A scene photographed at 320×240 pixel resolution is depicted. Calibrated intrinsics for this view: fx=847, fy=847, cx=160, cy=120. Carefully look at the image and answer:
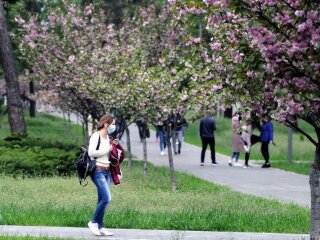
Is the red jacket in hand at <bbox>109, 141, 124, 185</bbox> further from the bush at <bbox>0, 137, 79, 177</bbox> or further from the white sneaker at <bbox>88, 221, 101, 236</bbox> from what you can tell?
the bush at <bbox>0, 137, 79, 177</bbox>

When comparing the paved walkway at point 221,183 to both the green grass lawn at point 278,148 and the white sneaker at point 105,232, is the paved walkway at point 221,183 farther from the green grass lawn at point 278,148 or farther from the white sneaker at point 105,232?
the green grass lawn at point 278,148

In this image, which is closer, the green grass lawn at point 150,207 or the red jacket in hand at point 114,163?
the red jacket in hand at point 114,163

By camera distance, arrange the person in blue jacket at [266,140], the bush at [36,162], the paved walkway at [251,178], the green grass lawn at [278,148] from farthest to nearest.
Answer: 1. the green grass lawn at [278,148]
2. the person in blue jacket at [266,140]
3. the bush at [36,162]
4. the paved walkway at [251,178]

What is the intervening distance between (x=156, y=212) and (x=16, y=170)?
314 inches

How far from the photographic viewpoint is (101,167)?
38.3ft

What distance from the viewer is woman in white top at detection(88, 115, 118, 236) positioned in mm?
11406

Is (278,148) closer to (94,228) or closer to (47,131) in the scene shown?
(47,131)

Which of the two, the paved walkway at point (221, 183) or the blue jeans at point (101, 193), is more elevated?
the blue jeans at point (101, 193)

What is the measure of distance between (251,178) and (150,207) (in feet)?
28.3

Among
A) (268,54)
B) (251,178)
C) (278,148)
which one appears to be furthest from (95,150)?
(278,148)

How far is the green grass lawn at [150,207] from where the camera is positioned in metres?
12.1

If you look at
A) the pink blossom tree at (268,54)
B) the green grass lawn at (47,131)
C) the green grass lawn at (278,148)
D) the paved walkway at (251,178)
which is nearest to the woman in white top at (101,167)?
the pink blossom tree at (268,54)

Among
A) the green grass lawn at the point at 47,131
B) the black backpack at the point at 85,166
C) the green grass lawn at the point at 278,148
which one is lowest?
the green grass lawn at the point at 278,148

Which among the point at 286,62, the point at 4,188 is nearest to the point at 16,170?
the point at 4,188
